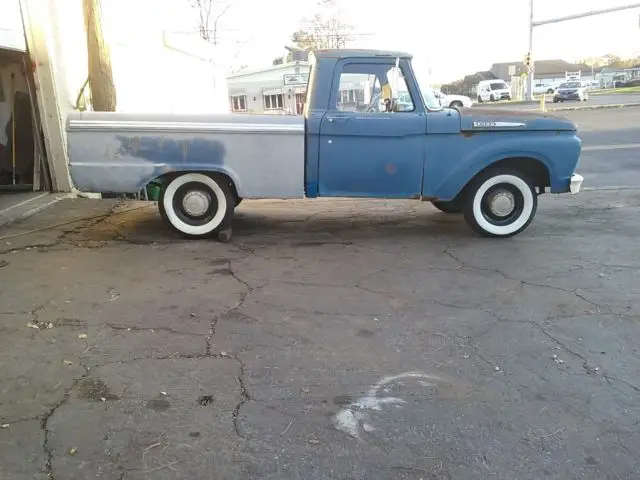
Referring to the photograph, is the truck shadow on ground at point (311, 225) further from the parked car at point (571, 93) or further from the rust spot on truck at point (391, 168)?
the parked car at point (571, 93)

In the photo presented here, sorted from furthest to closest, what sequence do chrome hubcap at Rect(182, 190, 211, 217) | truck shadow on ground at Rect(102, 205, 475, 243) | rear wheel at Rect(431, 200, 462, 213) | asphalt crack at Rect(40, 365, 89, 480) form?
rear wheel at Rect(431, 200, 462, 213) → truck shadow on ground at Rect(102, 205, 475, 243) → chrome hubcap at Rect(182, 190, 211, 217) → asphalt crack at Rect(40, 365, 89, 480)

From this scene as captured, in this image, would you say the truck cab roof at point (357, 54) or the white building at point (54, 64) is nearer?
the truck cab roof at point (357, 54)

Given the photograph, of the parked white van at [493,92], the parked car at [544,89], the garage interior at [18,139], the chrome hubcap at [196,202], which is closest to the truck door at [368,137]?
the chrome hubcap at [196,202]

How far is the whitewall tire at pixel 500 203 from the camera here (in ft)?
22.8

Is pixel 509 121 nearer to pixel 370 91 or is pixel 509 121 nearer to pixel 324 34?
pixel 370 91

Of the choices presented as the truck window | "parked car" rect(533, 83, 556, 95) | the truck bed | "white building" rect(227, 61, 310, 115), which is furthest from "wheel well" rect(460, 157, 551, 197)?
"parked car" rect(533, 83, 556, 95)

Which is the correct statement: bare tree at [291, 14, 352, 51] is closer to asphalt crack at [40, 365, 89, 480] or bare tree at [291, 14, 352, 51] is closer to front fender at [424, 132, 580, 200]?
front fender at [424, 132, 580, 200]

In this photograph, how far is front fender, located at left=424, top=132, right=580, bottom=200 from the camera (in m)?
6.68

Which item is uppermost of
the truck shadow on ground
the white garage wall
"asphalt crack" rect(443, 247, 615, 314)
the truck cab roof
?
the white garage wall

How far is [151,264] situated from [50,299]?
1.20 m

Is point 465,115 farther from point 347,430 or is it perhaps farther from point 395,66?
point 347,430

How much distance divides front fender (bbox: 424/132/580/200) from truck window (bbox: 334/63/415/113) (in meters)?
0.65

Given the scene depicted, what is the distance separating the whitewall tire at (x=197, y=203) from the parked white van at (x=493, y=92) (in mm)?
48552

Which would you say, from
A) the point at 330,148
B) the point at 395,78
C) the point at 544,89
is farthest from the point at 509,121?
the point at 544,89
